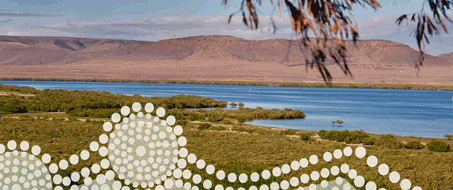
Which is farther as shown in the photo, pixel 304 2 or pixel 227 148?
pixel 227 148

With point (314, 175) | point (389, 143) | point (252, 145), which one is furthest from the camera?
point (389, 143)

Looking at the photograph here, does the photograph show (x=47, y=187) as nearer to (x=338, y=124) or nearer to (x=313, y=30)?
(x=313, y=30)

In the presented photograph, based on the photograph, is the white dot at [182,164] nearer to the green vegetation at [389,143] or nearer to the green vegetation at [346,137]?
the green vegetation at [389,143]

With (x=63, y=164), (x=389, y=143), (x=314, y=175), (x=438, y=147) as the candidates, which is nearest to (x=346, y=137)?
(x=389, y=143)

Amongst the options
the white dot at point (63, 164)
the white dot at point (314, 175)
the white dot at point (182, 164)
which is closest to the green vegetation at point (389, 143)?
the white dot at point (314, 175)

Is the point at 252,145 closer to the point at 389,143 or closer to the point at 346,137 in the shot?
the point at 389,143

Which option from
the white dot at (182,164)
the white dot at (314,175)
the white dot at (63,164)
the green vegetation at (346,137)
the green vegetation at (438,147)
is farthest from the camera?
the green vegetation at (346,137)

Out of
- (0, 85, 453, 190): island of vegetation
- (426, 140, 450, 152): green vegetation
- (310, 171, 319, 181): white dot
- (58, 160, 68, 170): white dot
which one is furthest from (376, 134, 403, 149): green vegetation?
(58, 160, 68, 170): white dot

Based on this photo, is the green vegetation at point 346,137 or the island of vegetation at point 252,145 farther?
the green vegetation at point 346,137

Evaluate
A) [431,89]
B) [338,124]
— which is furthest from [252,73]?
[338,124]

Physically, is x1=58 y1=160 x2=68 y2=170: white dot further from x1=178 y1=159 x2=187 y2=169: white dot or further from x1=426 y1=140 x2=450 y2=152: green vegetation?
x1=426 y1=140 x2=450 y2=152: green vegetation

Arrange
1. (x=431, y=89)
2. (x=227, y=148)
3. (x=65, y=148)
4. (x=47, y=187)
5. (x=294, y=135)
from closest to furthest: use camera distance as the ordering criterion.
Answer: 1. (x=47, y=187)
2. (x=65, y=148)
3. (x=227, y=148)
4. (x=294, y=135)
5. (x=431, y=89)
